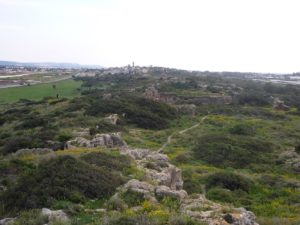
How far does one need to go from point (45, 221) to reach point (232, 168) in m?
18.8

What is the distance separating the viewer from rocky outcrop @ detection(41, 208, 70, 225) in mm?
A: 10820

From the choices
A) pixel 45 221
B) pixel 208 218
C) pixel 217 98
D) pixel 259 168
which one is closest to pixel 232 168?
pixel 259 168

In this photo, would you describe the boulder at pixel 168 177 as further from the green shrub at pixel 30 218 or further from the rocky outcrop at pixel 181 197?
the green shrub at pixel 30 218

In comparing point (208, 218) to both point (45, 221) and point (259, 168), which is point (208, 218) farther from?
point (259, 168)

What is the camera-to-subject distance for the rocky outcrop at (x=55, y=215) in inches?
426

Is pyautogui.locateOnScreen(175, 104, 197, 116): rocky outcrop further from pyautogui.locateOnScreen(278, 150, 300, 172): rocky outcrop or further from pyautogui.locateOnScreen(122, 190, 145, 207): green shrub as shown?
pyautogui.locateOnScreen(122, 190, 145, 207): green shrub

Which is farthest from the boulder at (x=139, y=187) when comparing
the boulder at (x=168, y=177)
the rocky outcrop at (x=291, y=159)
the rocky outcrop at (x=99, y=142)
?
the rocky outcrop at (x=291, y=159)

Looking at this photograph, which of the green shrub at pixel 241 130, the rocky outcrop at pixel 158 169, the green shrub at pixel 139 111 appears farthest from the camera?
the green shrub at pixel 139 111

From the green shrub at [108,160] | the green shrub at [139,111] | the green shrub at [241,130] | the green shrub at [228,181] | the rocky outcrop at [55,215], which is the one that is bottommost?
the green shrub at [241,130]

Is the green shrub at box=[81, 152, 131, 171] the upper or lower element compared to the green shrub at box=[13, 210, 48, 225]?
lower

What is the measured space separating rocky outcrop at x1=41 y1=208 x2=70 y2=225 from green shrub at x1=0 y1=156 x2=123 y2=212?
79 cm

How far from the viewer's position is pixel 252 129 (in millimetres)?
42000

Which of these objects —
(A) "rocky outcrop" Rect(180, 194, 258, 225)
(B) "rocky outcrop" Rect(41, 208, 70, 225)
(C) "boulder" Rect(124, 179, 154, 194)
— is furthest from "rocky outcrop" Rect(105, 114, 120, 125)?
(B) "rocky outcrop" Rect(41, 208, 70, 225)

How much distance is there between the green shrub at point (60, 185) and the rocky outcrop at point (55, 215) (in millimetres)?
785
